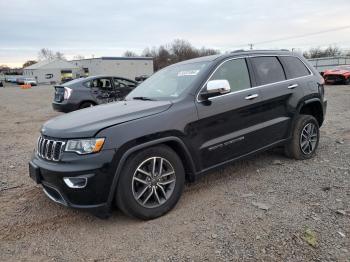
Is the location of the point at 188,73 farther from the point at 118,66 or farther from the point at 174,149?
the point at 118,66

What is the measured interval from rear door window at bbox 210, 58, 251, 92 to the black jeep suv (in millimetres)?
15

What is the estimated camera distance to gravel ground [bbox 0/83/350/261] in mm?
3107

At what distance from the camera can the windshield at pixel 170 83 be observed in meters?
4.32

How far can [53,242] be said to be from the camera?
3389 mm

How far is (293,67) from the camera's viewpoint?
5.48 metres

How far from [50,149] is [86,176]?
58 cm

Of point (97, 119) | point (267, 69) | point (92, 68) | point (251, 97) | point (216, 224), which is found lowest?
point (216, 224)

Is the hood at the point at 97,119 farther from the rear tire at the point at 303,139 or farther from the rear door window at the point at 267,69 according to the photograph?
the rear tire at the point at 303,139

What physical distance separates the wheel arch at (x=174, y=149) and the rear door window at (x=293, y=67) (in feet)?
7.98

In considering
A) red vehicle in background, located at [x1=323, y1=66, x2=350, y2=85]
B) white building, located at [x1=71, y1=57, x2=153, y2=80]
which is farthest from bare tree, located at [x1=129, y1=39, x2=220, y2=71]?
red vehicle in background, located at [x1=323, y1=66, x2=350, y2=85]

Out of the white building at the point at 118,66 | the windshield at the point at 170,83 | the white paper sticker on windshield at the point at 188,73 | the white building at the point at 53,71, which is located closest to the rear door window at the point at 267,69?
the windshield at the point at 170,83

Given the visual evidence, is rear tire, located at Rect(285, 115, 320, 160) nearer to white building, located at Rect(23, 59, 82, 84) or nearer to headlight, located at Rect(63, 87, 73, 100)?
headlight, located at Rect(63, 87, 73, 100)

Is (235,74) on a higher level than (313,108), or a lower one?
higher

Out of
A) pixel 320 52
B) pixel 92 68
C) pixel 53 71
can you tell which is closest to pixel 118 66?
pixel 92 68
